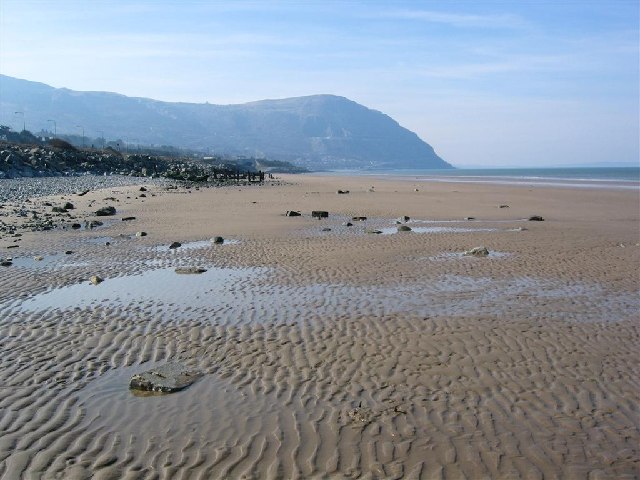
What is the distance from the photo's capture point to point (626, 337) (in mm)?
9430

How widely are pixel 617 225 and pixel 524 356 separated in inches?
772

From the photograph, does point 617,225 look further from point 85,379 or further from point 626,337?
point 85,379

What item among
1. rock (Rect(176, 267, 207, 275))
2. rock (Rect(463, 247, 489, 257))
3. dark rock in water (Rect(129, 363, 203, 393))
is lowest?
dark rock in water (Rect(129, 363, 203, 393))

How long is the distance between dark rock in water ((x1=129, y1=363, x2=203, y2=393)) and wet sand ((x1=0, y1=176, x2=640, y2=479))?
188mm

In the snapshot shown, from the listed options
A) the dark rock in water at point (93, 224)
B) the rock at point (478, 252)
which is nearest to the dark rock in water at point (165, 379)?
the rock at point (478, 252)

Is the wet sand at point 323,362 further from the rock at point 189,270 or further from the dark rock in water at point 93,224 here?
the dark rock in water at point 93,224

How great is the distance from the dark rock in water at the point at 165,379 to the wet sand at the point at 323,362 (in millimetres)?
188

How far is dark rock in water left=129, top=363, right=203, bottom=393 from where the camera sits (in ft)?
23.2

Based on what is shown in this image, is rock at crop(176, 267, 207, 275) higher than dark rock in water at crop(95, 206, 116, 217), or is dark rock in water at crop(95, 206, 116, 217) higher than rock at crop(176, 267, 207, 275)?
dark rock in water at crop(95, 206, 116, 217)

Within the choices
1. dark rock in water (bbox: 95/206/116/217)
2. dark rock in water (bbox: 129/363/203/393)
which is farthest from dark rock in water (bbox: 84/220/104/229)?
dark rock in water (bbox: 129/363/203/393)

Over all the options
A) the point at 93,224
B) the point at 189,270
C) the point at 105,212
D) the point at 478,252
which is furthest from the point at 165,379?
the point at 105,212

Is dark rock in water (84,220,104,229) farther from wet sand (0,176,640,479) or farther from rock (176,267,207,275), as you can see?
rock (176,267,207,275)

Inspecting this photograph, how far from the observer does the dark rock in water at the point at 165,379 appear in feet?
23.2

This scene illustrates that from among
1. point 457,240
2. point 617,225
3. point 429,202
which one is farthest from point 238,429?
point 429,202
